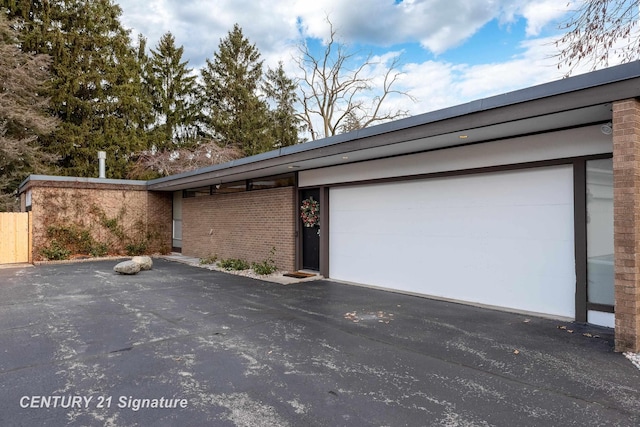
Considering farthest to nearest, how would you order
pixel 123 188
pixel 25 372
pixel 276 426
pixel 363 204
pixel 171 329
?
pixel 123 188 < pixel 363 204 < pixel 171 329 < pixel 25 372 < pixel 276 426

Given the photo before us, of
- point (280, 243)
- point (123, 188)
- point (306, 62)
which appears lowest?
point (280, 243)

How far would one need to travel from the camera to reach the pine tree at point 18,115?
54.3ft

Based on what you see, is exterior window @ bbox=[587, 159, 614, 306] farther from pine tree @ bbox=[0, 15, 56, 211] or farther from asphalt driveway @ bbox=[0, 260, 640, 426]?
pine tree @ bbox=[0, 15, 56, 211]

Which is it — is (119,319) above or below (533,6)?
below

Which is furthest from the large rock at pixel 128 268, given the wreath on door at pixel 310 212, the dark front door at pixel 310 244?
the wreath on door at pixel 310 212

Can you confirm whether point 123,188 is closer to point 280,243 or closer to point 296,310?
point 280,243

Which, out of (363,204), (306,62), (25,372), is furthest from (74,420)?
(306,62)

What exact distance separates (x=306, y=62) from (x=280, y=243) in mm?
15060

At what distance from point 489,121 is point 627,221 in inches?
72.2

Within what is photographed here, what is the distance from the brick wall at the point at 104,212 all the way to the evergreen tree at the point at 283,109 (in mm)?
10796

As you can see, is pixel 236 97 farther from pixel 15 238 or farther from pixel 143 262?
pixel 143 262

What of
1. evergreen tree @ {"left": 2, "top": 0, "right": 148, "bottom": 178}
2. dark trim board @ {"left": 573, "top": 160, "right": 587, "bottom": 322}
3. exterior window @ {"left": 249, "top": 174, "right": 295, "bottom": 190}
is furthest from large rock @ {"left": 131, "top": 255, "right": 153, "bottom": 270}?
evergreen tree @ {"left": 2, "top": 0, "right": 148, "bottom": 178}

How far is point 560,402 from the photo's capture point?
9.23 ft

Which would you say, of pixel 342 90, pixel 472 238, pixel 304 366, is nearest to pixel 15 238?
pixel 304 366
